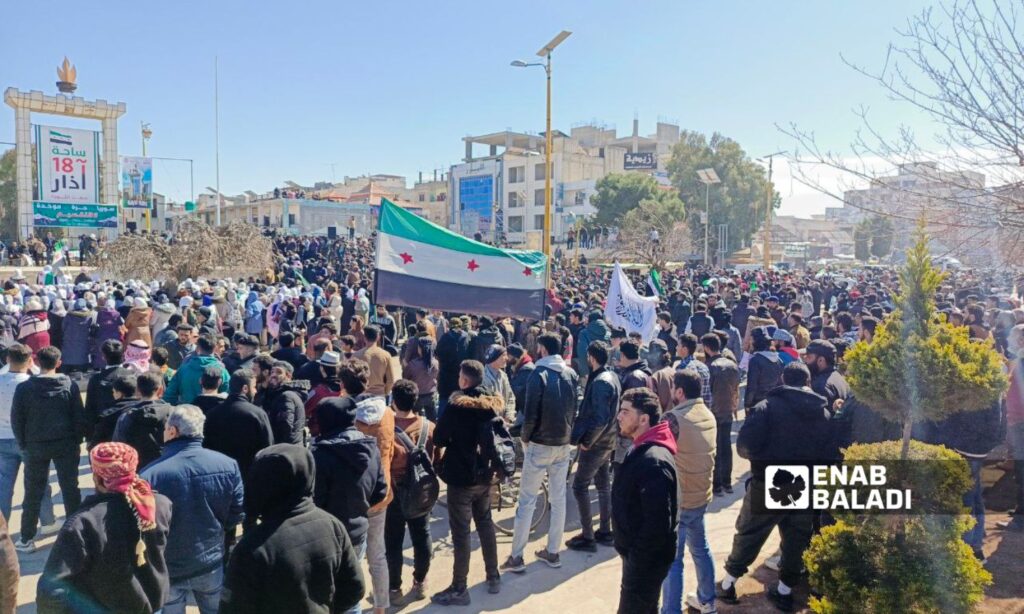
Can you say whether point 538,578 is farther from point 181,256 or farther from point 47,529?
point 181,256

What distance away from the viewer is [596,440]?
18.3 ft

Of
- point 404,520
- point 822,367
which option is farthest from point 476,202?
point 404,520

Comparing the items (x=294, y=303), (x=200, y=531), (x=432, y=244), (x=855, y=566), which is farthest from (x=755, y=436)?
(x=294, y=303)

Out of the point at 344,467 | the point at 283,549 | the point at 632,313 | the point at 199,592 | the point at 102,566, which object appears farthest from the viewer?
the point at 632,313

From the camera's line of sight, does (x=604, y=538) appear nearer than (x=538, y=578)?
No

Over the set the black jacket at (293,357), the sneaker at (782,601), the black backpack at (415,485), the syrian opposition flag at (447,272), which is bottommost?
the sneaker at (782,601)

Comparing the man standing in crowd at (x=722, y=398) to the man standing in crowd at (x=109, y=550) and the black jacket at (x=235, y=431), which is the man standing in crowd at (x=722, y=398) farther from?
the man standing in crowd at (x=109, y=550)

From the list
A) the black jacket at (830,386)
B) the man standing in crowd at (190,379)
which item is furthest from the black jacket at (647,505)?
the man standing in crowd at (190,379)

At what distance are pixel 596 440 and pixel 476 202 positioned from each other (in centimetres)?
6352

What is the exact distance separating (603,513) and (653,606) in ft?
6.97

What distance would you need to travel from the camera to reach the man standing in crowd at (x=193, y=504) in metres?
3.65

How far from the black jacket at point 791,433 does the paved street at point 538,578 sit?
1.13 meters

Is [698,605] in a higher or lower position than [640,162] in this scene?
lower

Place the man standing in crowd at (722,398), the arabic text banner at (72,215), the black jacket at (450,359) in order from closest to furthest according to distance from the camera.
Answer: the man standing in crowd at (722,398), the black jacket at (450,359), the arabic text banner at (72,215)
